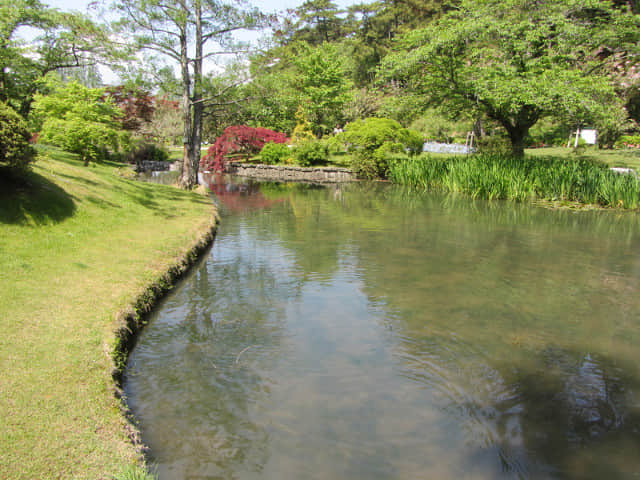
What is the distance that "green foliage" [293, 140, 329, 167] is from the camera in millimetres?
27750

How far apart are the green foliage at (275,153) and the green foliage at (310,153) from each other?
4.89 ft

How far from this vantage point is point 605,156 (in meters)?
23.8

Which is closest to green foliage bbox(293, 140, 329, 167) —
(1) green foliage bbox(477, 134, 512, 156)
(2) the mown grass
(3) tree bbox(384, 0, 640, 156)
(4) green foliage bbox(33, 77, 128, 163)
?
(3) tree bbox(384, 0, 640, 156)

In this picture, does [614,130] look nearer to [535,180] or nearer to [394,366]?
[535,180]

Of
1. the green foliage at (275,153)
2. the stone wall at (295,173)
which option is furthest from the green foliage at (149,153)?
the green foliage at (275,153)

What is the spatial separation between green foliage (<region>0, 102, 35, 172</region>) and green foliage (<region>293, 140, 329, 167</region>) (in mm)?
20893

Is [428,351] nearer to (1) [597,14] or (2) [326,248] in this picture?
(2) [326,248]

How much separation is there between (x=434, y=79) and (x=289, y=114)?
7403 millimetres

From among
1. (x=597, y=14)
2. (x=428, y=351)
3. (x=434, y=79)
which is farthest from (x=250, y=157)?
(x=428, y=351)

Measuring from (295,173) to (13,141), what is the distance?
66.9 ft

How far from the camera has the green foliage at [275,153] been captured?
2958cm

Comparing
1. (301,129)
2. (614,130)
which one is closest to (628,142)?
(614,130)

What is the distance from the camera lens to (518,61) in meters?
18.5

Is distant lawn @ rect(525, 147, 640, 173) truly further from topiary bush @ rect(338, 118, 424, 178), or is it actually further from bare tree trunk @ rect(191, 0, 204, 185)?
bare tree trunk @ rect(191, 0, 204, 185)
